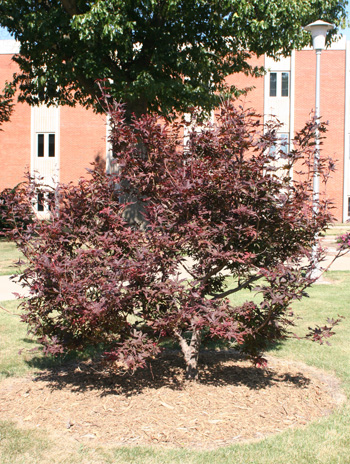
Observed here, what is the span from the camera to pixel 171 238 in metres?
4.07

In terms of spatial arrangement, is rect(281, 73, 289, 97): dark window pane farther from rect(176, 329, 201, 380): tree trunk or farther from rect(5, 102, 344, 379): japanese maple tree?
rect(176, 329, 201, 380): tree trunk

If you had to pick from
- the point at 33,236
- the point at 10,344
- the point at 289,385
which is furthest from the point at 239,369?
the point at 10,344

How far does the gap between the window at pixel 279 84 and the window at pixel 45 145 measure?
1401 cm

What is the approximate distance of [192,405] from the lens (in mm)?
4168

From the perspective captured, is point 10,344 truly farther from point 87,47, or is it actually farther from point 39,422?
point 87,47

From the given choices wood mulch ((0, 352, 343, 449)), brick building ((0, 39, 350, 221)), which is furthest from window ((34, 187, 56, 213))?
brick building ((0, 39, 350, 221))

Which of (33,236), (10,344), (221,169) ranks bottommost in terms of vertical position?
(10,344)

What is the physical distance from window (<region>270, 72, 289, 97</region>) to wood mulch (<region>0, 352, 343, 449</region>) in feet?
88.8

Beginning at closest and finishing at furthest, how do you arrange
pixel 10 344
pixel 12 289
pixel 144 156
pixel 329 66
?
pixel 144 156 < pixel 10 344 < pixel 12 289 < pixel 329 66

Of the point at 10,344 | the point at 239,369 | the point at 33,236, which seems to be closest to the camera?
the point at 33,236

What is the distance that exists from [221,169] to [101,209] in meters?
1.19

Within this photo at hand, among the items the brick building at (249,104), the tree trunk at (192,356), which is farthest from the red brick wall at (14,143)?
the tree trunk at (192,356)

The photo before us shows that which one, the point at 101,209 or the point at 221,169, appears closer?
the point at 221,169

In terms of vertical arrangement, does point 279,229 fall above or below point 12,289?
above
